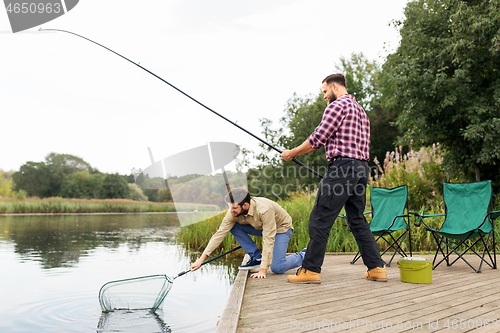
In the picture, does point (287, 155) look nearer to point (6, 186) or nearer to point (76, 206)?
point (76, 206)

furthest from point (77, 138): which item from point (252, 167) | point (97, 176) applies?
point (252, 167)

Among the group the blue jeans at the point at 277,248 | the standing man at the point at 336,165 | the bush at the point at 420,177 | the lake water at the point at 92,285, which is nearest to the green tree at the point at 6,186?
Result: the lake water at the point at 92,285

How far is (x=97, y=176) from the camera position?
27578 mm

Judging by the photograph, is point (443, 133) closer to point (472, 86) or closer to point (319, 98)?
point (472, 86)

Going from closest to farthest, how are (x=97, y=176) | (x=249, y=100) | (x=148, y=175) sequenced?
(x=148, y=175)
(x=249, y=100)
(x=97, y=176)

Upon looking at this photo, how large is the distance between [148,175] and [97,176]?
81.8 ft

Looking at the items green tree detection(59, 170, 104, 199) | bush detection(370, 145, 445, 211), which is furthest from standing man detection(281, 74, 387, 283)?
green tree detection(59, 170, 104, 199)

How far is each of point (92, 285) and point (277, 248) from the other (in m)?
2.35

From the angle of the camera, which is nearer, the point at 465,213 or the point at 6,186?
the point at 465,213

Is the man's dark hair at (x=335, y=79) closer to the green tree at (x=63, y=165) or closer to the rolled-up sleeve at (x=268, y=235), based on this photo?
the rolled-up sleeve at (x=268, y=235)

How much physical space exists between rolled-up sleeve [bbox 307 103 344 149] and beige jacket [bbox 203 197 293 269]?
76cm

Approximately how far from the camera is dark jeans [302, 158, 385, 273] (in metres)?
2.79

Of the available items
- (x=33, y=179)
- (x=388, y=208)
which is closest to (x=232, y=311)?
(x=388, y=208)

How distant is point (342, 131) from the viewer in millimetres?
2840
